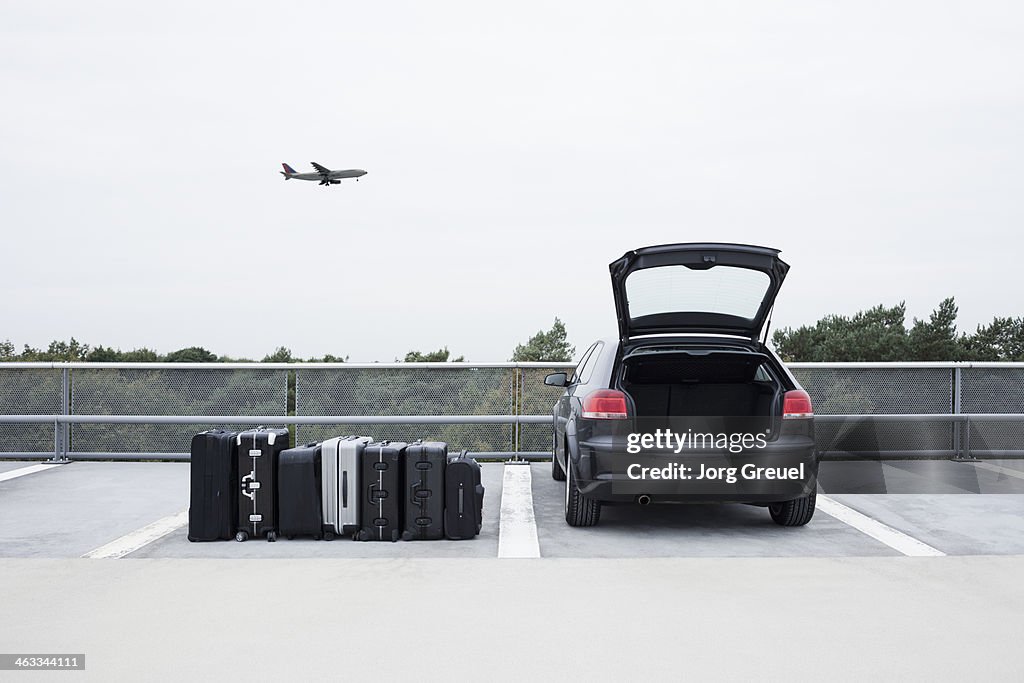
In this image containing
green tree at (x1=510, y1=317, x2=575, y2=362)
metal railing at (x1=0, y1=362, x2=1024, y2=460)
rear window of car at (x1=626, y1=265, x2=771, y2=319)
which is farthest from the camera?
green tree at (x1=510, y1=317, x2=575, y2=362)

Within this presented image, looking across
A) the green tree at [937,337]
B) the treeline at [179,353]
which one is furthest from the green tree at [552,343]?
the green tree at [937,337]

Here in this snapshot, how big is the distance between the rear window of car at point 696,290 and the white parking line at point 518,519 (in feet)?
6.57

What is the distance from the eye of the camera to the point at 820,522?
723cm

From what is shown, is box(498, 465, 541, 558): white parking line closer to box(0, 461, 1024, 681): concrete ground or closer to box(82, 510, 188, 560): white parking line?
box(0, 461, 1024, 681): concrete ground

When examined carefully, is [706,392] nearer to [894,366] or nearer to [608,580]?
[608,580]

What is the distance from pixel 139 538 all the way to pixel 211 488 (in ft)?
2.44

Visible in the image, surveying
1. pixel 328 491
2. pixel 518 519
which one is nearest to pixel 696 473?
pixel 518 519

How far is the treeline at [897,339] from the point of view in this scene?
43594mm

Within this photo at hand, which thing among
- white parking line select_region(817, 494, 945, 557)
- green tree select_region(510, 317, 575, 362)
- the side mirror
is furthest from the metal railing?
green tree select_region(510, 317, 575, 362)

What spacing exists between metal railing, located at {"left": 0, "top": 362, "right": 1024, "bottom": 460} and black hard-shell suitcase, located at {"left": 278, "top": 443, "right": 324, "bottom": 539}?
420 centimetres

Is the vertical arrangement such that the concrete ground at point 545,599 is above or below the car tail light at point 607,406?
below

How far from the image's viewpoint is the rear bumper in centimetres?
636

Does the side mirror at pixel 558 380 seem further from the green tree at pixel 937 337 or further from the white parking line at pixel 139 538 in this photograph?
the green tree at pixel 937 337

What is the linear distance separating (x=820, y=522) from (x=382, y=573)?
12.8ft
